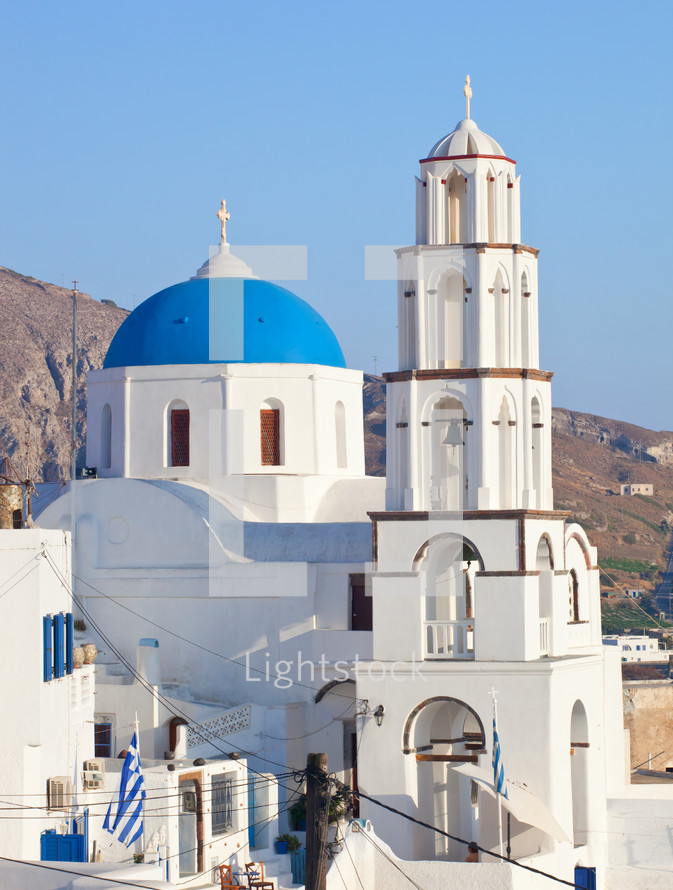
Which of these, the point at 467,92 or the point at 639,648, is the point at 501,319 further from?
the point at 639,648

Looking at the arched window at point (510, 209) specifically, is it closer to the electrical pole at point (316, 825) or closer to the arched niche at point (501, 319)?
the arched niche at point (501, 319)

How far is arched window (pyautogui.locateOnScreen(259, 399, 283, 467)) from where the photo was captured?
27.7 m

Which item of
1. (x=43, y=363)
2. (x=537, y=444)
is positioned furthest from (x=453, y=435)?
(x=43, y=363)

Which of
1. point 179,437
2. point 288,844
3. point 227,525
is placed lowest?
point 288,844

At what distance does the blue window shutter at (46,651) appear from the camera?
66.6 ft

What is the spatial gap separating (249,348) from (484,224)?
635 cm

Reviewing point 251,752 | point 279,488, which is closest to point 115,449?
point 279,488

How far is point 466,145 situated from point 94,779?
1108 centimetres

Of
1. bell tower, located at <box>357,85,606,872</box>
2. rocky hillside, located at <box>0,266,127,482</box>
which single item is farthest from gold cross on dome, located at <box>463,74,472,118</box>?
rocky hillside, located at <box>0,266,127,482</box>

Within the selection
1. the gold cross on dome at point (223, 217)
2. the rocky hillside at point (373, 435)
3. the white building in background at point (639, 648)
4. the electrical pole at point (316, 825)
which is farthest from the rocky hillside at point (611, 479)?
the electrical pole at point (316, 825)

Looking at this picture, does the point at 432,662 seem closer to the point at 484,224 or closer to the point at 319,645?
the point at 319,645

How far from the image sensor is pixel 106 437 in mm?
28750

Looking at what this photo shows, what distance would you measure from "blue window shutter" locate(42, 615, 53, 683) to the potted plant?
4.50 metres

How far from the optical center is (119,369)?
2817 centimetres
